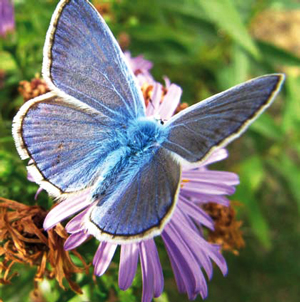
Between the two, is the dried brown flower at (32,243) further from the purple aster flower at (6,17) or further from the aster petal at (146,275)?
the purple aster flower at (6,17)

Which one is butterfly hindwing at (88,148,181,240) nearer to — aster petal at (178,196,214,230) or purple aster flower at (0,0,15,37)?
aster petal at (178,196,214,230)

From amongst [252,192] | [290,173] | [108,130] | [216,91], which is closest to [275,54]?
[216,91]

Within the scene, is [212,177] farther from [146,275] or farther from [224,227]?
[146,275]

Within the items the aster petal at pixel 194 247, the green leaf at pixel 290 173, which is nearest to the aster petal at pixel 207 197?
the aster petal at pixel 194 247

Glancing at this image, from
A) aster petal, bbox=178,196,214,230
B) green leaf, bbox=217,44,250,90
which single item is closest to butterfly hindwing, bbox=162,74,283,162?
aster petal, bbox=178,196,214,230

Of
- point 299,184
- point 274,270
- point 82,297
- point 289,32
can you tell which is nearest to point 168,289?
point 274,270
